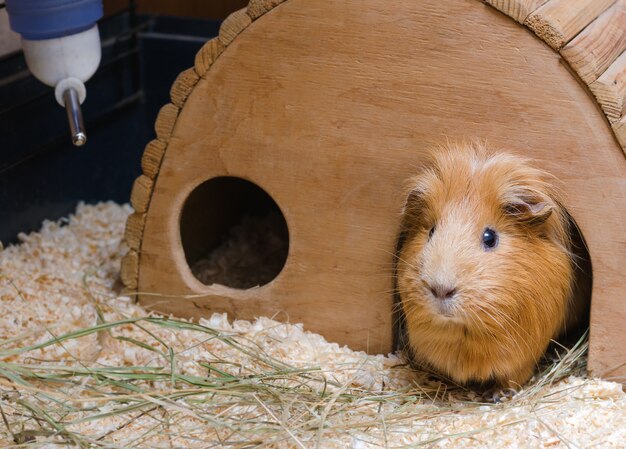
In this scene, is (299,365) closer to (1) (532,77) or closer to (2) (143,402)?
(2) (143,402)

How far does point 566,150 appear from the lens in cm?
231

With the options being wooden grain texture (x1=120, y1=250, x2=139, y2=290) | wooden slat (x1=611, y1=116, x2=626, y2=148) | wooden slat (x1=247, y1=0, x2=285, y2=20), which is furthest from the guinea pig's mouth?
wooden grain texture (x1=120, y1=250, x2=139, y2=290)

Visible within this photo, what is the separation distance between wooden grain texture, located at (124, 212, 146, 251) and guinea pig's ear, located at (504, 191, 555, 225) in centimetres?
122

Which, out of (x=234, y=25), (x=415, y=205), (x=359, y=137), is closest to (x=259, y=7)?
(x=234, y=25)

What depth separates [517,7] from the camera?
2209mm

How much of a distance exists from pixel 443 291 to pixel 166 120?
1094mm

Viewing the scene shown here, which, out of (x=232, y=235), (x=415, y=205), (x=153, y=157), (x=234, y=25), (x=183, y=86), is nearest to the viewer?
(x=415, y=205)

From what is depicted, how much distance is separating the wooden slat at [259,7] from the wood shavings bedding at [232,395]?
3.09 ft

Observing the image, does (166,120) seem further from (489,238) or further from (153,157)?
(489,238)

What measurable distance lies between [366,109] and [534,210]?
559mm

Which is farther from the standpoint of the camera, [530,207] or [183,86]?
[183,86]

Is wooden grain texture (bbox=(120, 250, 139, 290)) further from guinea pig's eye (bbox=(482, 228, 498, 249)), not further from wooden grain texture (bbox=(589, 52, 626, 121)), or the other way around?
wooden grain texture (bbox=(589, 52, 626, 121))

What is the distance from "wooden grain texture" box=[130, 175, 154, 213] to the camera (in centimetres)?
284

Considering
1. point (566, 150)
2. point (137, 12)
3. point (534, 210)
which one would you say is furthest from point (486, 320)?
point (137, 12)
